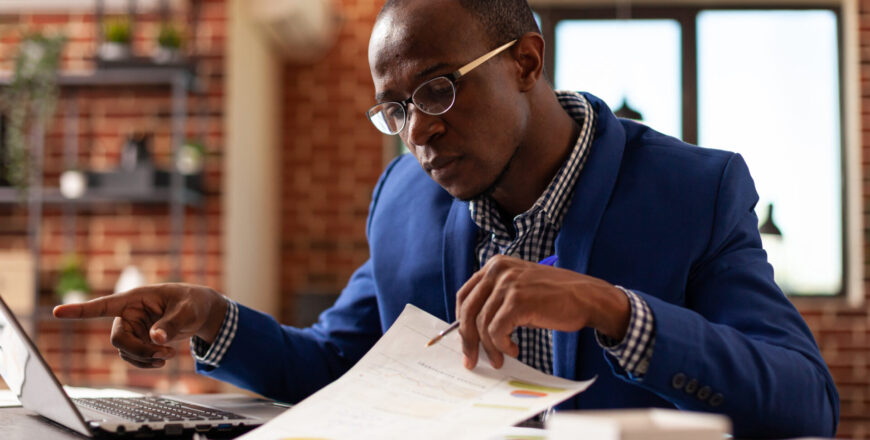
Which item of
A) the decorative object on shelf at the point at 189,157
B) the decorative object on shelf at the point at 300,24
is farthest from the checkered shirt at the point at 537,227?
the decorative object on shelf at the point at 300,24

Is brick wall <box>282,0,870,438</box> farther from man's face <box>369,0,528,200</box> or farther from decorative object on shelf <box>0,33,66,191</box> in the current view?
man's face <box>369,0,528,200</box>

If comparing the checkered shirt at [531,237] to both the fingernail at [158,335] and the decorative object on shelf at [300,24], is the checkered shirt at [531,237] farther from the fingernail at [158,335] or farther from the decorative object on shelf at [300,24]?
the decorative object on shelf at [300,24]

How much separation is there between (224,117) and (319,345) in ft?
9.16

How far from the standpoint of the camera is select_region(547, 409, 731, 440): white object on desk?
1.67ft

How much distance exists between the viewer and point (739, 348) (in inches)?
36.1

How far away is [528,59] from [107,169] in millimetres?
3147

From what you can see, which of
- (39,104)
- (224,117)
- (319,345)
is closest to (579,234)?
(319,345)

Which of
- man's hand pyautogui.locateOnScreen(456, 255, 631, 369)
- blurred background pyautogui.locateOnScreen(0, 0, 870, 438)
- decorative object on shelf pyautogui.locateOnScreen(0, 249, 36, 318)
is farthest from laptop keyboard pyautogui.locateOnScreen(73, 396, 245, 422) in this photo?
decorative object on shelf pyautogui.locateOnScreen(0, 249, 36, 318)

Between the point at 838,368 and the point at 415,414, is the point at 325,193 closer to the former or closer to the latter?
the point at 838,368

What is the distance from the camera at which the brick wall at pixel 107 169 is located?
157 inches

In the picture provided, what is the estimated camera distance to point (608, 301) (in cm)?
86

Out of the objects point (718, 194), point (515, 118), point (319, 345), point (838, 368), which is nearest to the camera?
point (718, 194)

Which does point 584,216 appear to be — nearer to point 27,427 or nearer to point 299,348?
point 299,348

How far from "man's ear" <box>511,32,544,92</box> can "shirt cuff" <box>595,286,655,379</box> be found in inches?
20.3
